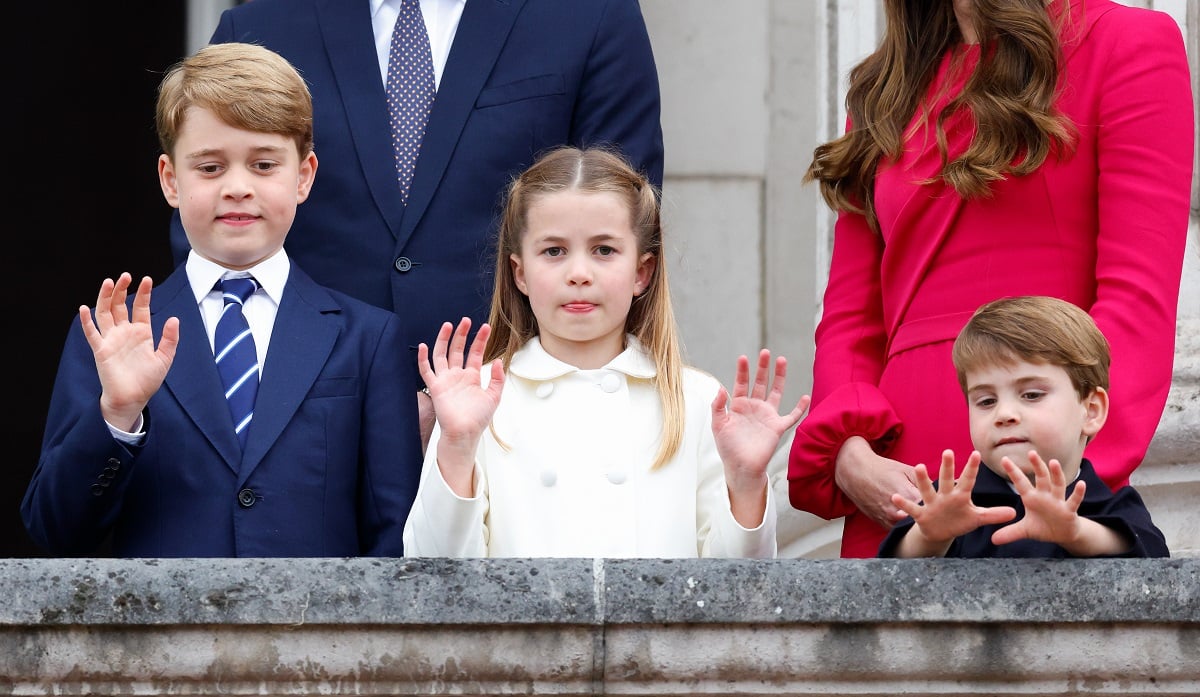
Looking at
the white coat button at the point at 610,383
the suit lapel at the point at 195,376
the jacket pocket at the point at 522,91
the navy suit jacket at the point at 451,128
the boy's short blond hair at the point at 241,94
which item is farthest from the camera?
the jacket pocket at the point at 522,91

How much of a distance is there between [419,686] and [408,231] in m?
1.44

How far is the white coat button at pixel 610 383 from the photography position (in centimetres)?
374

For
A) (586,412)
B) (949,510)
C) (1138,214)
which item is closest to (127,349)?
(586,412)

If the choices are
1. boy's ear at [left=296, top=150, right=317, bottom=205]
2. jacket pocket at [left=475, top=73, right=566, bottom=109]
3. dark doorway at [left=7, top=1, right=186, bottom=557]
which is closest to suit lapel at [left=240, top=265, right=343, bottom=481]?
boy's ear at [left=296, top=150, right=317, bottom=205]

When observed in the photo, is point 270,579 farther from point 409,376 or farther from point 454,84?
point 454,84

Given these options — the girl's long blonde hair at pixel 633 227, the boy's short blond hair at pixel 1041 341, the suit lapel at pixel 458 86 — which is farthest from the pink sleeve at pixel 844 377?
the suit lapel at pixel 458 86

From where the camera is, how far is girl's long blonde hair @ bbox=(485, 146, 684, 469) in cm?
385

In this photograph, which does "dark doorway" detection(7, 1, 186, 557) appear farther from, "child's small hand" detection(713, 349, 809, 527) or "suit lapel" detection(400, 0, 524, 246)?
"child's small hand" detection(713, 349, 809, 527)

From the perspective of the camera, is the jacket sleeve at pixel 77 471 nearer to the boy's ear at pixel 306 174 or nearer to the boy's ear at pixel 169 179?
the boy's ear at pixel 169 179

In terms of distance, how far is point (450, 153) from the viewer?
4176mm

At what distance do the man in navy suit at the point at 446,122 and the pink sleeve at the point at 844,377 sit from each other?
528 mm

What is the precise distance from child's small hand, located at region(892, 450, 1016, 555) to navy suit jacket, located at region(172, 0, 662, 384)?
1328mm

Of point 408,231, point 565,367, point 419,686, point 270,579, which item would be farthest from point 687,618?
point 408,231

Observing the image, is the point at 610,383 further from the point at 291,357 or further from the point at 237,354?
the point at 237,354
